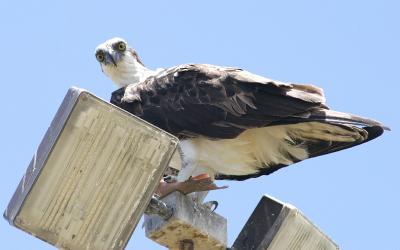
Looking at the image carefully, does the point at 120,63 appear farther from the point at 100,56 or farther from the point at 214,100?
the point at 214,100

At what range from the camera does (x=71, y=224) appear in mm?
4582

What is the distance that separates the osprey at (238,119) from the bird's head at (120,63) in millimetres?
458

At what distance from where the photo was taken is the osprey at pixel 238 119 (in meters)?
7.82

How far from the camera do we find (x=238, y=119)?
25.9ft

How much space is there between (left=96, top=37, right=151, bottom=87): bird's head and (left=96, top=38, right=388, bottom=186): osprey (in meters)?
0.46

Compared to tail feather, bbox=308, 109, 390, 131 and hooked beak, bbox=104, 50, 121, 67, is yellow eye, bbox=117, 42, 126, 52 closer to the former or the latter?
hooked beak, bbox=104, 50, 121, 67

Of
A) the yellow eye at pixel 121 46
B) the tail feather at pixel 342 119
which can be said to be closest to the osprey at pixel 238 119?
the tail feather at pixel 342 119

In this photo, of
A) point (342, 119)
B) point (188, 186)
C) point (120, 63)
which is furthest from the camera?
point (120, 63)

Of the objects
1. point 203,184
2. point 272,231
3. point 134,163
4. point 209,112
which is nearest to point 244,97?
point 209,112

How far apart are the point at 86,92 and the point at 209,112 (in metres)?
3.51

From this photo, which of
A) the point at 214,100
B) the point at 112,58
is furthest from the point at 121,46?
the point at 214,100

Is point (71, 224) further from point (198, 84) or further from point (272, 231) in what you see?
point (198, 84)

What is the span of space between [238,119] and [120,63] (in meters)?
1.58

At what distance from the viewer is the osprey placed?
7820 millimetres
